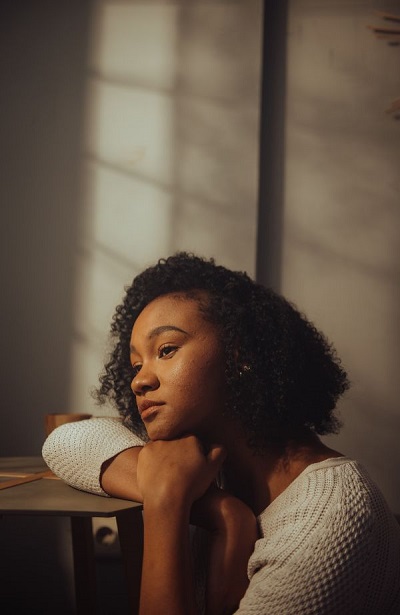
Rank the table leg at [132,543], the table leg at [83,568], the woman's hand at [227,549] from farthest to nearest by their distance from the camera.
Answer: the table leg at [83,568]
the table leg at [132,543]
the woman's hand at [227,549]

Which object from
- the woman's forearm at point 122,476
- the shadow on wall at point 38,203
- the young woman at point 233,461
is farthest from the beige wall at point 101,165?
the woman's forearm at point 122,476

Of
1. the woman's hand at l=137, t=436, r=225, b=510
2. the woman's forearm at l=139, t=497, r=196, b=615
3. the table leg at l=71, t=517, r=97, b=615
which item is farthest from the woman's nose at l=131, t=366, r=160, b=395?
the table leg at l=71, t=517, r=97, b=615

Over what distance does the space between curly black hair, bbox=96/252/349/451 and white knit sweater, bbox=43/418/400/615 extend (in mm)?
166

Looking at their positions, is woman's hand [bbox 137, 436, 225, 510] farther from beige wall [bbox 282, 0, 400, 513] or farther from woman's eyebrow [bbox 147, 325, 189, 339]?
beige wall [bbox 282, 0, 400, 513]

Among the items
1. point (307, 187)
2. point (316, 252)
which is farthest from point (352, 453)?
point (307, 187)

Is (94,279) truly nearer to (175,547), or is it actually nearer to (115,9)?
(115,9)

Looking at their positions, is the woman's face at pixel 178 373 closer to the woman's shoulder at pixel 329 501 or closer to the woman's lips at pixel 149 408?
the woman's lips at pixel 149 408

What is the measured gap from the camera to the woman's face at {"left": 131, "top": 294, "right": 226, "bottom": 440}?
1155 mm

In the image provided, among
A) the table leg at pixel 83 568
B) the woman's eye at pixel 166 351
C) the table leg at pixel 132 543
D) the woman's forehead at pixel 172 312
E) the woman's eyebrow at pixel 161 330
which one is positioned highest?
the woman's forehead at pixel 172 312

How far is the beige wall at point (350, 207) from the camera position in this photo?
2123 mm

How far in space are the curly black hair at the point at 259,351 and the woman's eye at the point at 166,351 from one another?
0.34ft

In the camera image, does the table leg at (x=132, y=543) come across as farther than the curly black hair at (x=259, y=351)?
Yes

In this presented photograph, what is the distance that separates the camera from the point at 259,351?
127cm

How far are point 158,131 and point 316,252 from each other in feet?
2.40
